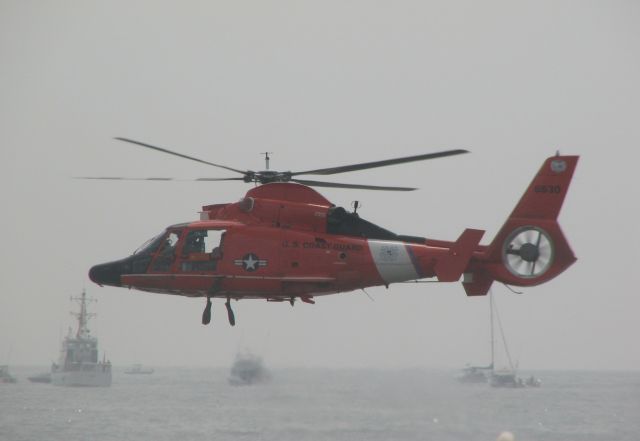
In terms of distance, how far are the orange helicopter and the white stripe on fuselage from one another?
3cm

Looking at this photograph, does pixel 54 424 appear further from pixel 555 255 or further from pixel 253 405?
pixel 555 255

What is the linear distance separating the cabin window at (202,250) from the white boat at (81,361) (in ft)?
416

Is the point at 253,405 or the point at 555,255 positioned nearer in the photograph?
the point at 555,255

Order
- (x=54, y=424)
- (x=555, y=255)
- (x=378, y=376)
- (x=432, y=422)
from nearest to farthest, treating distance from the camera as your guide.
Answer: (x=555, y=255)
(x=432, y=422)
(x=378, y=376)
(x=54, y=424)

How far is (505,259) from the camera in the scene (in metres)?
30.6

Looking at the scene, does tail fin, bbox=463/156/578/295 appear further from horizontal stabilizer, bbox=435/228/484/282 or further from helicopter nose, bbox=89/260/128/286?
helicopter nose, bbox=89/260/128/286

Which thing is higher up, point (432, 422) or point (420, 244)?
point (420, 244)

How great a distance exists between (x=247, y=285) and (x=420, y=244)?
15.7 feet

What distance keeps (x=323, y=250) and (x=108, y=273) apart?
21.6 feet

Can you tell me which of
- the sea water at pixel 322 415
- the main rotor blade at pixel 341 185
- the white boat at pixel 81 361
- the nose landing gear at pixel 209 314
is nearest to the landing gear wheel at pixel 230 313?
the nose landing gear at pixel 209 314

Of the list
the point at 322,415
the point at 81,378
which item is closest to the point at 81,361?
the point at 81,378

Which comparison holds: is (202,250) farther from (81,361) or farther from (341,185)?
(81,361)

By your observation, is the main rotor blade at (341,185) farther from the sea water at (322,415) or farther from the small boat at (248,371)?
the small boat at (248,371)

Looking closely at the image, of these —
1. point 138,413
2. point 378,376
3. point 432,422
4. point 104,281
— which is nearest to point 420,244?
point 104,281
